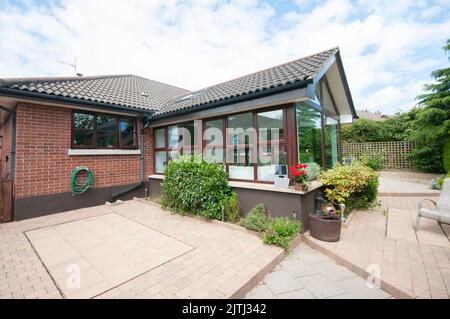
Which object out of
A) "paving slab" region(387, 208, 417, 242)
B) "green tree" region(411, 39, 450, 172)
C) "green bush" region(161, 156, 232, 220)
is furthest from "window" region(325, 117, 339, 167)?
"green tree" region(411, 39, 450, 172)

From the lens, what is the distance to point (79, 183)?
22.6ft

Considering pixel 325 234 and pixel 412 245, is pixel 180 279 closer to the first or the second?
pixel 325 234

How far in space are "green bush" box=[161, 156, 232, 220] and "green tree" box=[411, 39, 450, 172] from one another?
12322 mm

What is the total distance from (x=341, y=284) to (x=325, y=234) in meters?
1.32

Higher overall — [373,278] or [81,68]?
[81,68]

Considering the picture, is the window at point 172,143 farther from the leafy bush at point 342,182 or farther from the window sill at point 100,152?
the leafy bush at point 342,182

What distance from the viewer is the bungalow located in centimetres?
515

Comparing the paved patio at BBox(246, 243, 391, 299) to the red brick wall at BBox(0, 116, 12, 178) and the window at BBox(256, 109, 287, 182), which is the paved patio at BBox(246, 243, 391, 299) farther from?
the red brick wall at BBox(0, 116, 12, 178)

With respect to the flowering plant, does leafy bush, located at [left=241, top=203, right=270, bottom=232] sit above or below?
below

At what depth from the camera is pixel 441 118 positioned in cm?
1060

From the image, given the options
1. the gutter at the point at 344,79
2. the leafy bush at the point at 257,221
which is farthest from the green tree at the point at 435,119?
the leafy bush at the point at 257,221

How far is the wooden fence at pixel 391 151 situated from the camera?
13.5m

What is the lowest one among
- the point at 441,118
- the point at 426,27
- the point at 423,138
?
the point at 423,138
